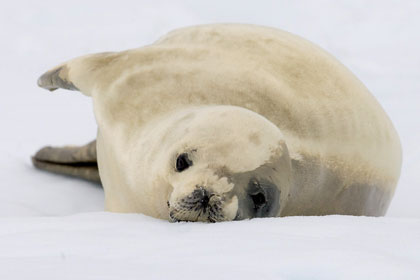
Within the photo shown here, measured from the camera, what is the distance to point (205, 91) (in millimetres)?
2754

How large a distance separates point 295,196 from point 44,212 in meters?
1.20

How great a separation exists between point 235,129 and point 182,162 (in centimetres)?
20

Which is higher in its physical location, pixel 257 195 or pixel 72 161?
pixel 257 195

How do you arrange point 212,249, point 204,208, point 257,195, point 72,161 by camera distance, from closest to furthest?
point 212,249, point 204,208, point 257,195, point 72,161

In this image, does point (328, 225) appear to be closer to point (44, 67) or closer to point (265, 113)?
point (265, 113)

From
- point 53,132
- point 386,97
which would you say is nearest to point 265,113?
point 53,132

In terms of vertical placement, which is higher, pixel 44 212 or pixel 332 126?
pixel 332 126

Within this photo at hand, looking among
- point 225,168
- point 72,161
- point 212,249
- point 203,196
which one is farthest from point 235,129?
point 72,161

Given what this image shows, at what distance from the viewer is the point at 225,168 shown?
2.10 meters

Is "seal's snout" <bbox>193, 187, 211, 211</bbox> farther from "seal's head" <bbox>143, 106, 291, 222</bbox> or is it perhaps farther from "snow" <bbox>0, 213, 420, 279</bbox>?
"snow" <bbox>0, 213, 420, 279</bbox>

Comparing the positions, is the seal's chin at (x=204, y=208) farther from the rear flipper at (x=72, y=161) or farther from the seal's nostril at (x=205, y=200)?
the rear flipper at (x=72, y=161)

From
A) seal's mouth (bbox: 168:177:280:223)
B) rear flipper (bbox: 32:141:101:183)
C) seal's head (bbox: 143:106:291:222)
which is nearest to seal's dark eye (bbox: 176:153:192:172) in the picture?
seal's head (bbox: 143:106:291:222)

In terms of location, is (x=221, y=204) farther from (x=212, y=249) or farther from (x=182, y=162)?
(x=212, y=249)

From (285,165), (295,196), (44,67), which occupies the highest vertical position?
(285,165)
